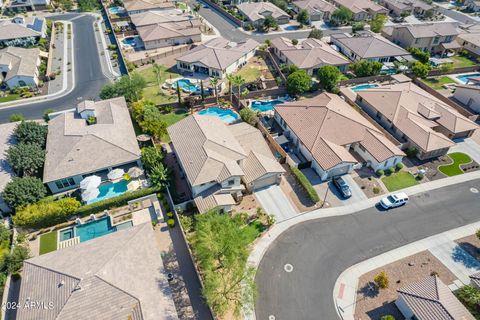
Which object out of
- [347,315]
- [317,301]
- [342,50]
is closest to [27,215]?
[317,301]

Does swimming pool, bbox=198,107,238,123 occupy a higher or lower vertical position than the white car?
higher

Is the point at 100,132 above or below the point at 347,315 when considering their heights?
above

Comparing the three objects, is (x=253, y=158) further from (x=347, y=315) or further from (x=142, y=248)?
(x=347, y=315)

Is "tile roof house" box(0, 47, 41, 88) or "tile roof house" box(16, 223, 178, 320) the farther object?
"tile roof house" box(0, 47, 41, 88)

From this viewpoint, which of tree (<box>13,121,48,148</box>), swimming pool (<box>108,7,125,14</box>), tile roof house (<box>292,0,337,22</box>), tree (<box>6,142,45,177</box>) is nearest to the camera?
tree (<box>6,142,45,177</box>)

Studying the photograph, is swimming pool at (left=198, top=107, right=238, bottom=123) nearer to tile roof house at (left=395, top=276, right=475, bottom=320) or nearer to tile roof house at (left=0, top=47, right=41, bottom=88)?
tile roof house at (left=0, top=47, right=41, bottom=88)

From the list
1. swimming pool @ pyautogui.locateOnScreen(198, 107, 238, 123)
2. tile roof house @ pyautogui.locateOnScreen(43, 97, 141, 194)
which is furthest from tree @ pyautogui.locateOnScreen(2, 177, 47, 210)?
swimming pool @ pyautogui.locateOnScreen(198, 107, 238, 123)
